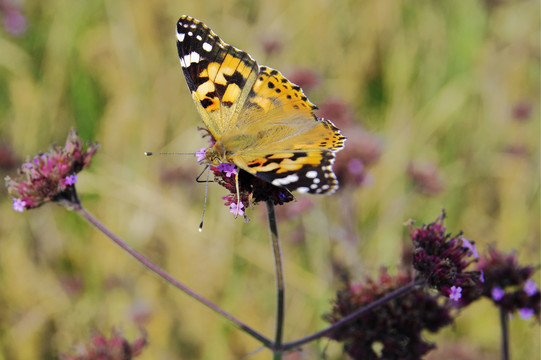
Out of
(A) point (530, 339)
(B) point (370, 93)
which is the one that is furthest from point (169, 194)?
(A) point (530, 339)

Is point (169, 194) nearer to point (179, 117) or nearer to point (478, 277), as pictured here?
point (179, 117)

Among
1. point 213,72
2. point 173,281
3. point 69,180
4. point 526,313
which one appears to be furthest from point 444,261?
point 69,180

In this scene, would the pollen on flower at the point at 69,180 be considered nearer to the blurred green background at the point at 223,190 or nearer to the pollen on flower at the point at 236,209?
the pollen on flower at the point at 236,209

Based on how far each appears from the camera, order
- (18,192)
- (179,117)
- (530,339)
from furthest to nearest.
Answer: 1. (179,117)
2. (530,339)
3. (18,192)

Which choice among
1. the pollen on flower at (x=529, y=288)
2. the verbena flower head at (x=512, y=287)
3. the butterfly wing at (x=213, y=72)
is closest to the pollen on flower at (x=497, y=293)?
the verbena flower head at (x=512, y=287)

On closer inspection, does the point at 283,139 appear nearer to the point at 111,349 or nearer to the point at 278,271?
the point at 278,271

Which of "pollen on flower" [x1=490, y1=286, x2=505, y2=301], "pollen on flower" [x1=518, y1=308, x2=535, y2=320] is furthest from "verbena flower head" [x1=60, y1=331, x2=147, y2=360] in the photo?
"pollen on flower" [x1=518, y1=308, x2=535, y2=320]
